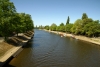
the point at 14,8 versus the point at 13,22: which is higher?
the point at 14,8

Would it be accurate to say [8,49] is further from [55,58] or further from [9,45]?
[55,58]

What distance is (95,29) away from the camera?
83375mm

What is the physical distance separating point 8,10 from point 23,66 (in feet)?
68.9

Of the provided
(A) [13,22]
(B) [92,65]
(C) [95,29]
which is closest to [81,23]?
(C) [95,29]

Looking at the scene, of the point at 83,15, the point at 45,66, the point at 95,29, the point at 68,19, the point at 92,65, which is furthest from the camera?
the point at 68,19

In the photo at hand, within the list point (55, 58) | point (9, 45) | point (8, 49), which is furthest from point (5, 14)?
point (55, 58)

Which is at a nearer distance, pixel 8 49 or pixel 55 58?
pixel 55 58

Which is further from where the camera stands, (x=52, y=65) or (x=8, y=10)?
(x=8, y=10)

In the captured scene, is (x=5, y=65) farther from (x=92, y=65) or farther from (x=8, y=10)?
(x=8, y=10)

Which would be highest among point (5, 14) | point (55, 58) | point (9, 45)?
point (5, 14)

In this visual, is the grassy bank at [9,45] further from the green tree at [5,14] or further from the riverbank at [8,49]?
the green tree at [5,14]

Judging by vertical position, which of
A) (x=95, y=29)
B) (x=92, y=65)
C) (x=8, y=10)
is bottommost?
(x=92, y=65)

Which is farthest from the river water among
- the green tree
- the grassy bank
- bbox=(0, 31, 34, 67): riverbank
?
the green tree

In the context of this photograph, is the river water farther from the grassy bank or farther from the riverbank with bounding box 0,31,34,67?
the grassy bank
